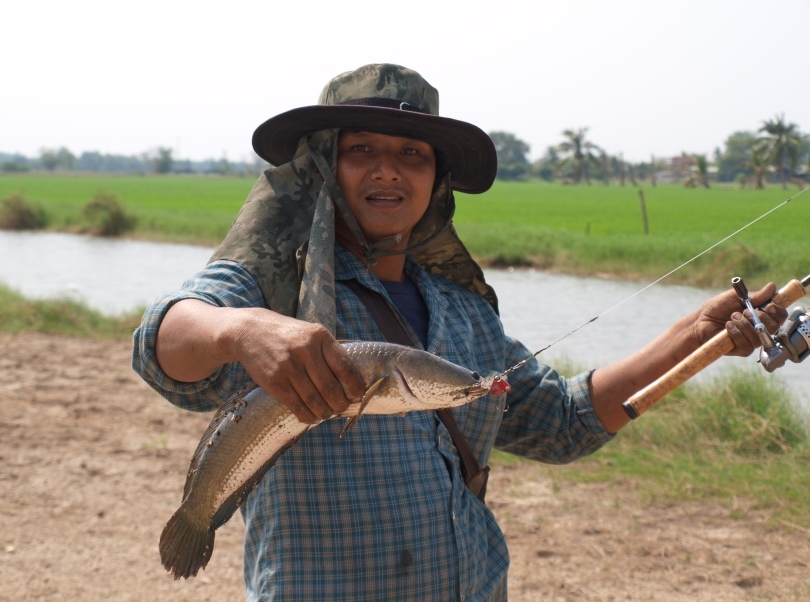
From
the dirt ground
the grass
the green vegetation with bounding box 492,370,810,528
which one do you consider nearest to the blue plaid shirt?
the grass

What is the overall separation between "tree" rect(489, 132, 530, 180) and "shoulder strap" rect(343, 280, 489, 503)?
120 m

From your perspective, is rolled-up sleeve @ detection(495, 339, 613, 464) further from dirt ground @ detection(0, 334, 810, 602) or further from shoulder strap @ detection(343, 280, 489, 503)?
dirt ground @ detection(0, 334, 810, 602)

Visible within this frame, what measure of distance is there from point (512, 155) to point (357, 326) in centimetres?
13150

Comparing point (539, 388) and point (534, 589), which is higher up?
point (539, 388)

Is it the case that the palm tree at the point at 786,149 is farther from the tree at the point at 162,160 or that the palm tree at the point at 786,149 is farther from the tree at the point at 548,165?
the tree at the point at 162,160

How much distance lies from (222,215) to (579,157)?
7460 centimetres

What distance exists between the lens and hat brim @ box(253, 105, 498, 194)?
2320 mm

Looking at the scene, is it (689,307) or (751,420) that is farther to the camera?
(689,307)

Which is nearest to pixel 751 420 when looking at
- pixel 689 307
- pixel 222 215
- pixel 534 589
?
pixel 534 589

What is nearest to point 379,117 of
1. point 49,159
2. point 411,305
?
point 411,305

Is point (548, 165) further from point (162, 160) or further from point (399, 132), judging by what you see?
point (399, 132)

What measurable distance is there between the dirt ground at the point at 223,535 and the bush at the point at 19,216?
3050cm

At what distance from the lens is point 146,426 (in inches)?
280

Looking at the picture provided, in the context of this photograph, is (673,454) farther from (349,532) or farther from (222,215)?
(222,215)
